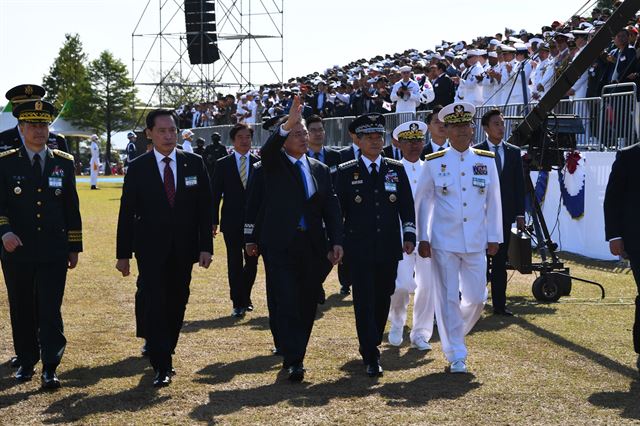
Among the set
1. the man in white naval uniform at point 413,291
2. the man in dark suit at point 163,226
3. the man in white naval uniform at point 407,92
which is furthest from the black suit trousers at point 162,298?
the man in white naval uniform at point 407,92

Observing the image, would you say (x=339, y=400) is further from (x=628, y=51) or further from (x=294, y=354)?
(x=628, y=51)

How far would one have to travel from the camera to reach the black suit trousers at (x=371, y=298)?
836cm

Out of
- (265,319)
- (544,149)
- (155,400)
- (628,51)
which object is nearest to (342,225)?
(155,400)

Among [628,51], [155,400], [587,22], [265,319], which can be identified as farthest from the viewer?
[587,22]

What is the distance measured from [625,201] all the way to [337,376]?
2.61 m

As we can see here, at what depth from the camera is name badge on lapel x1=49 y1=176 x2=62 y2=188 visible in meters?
8.09

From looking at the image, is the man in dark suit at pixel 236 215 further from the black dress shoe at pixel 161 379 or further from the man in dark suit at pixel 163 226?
the black dress shoe at pixel 161 379

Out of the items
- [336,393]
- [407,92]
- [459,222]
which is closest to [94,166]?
[407,92]

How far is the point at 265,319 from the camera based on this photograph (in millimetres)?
11422

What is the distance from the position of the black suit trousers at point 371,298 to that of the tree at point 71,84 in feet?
219

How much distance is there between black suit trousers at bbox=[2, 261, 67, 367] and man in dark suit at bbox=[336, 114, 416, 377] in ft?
7.43

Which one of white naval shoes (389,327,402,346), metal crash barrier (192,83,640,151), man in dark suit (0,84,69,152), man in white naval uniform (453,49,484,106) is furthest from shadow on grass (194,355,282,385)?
man in white naval uniform (453,49,484,106)

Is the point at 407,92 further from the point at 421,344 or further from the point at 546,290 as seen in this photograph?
the point at 421,344

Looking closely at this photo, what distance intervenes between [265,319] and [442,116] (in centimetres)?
362
